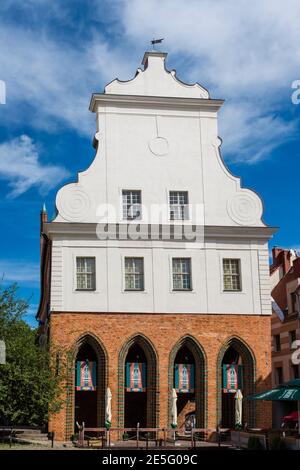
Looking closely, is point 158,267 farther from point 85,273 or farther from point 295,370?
point 295,370

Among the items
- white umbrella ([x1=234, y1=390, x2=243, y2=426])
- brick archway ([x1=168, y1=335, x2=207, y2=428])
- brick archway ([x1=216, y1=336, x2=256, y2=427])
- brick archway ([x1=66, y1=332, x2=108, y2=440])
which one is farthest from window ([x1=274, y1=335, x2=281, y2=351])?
brick archway ([x1=66, y1=332, x2=108, y2=440])

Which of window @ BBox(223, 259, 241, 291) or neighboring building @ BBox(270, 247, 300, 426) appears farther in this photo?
neighboring building @ BBox(270, 247, 300, 426)

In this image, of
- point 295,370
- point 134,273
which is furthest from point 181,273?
point 295,370

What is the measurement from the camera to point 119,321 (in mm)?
35531

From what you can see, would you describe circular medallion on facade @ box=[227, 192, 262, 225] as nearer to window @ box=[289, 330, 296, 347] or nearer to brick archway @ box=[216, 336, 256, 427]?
brick archway @ box=[216, 336, 256, 427]

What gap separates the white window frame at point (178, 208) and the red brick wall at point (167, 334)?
524cm

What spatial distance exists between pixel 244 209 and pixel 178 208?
363 centimetres

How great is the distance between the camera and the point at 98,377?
3519cm

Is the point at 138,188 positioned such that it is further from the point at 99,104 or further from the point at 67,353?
the point at 67,353

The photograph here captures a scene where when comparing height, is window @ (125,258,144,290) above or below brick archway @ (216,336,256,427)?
above

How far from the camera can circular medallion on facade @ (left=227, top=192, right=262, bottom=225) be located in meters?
38.1

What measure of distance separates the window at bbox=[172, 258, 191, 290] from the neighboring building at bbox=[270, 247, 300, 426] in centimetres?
1118

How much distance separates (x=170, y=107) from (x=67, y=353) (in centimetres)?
1472

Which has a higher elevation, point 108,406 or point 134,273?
point 134,273
